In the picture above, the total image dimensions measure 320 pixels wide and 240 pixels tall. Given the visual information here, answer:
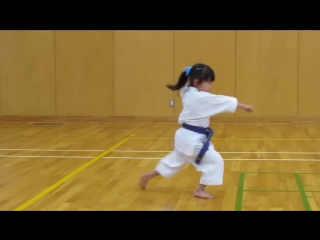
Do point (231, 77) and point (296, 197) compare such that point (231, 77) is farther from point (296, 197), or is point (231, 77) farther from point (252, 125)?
point (296, 197)

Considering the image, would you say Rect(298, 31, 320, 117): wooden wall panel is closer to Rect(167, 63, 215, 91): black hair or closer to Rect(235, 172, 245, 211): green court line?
Rect(235, 172, 245, 211): green court line

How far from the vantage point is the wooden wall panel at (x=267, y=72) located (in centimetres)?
1085

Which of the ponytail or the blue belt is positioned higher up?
the ponytail

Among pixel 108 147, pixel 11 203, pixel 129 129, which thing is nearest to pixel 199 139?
pixel 11 203

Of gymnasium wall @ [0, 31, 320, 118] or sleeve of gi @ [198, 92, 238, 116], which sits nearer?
sleeve of gi @ [198, 92, 238, 116]

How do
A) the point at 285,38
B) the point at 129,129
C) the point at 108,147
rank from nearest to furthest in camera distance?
the point at 108,147 < the point at 129,129 < the point at 285,38

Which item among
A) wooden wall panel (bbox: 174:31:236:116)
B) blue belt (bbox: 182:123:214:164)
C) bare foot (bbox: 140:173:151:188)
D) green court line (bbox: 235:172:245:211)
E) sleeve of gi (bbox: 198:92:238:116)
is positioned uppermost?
wooden wall panel (bbox: 174:31:236:116)

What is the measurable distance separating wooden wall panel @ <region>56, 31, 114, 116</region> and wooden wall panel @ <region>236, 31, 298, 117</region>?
258cm

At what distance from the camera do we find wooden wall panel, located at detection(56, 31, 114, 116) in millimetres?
11273

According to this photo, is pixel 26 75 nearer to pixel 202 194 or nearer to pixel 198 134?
pixel 198 134

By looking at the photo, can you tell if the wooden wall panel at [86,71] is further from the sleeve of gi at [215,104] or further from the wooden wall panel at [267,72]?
the sleeve of gi at [215,104]

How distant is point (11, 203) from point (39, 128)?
223 inches

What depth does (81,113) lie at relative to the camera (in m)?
11.3

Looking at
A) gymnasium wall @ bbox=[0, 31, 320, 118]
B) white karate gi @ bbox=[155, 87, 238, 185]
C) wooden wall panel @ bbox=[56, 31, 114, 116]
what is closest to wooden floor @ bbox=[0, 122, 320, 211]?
white karate gi @ bbox=[155, 87, 238, 185]
